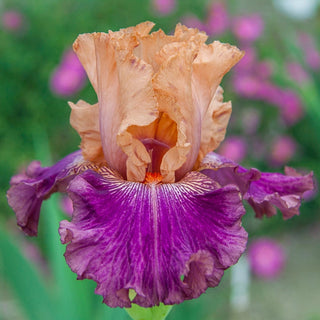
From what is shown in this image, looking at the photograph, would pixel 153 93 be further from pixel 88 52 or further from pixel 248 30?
pixel 248 30

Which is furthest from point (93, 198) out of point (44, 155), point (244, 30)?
point (244, 30)

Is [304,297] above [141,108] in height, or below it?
below

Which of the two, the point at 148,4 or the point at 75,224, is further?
the point at 148,4

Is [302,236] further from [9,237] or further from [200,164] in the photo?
[200,164]

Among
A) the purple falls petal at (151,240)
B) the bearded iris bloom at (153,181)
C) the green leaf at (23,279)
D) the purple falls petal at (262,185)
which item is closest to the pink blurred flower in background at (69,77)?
the green leaf at (23,279)

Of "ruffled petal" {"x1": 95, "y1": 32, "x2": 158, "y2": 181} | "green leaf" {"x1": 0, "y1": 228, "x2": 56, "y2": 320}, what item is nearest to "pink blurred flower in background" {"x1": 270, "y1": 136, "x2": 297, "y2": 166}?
"green leaf" {"x1": 0, "y1": 228, "x2": 56, "y2": 320}

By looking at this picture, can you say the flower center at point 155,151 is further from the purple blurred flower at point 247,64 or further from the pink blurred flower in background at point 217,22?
the pink blurred flower in background at point 217,22

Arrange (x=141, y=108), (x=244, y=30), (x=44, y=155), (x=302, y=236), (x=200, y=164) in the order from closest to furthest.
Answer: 1. (x=141, y=108)
2. (x=200, y=164)
3. (x=44, y=155)
4. (x=244, y=30)
5. (x=302, y=236)
